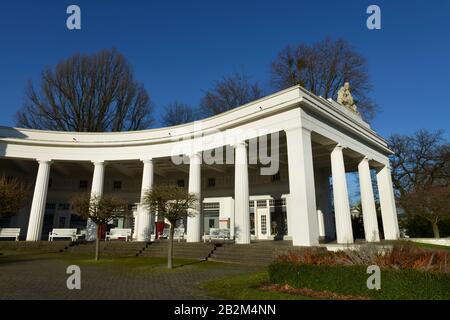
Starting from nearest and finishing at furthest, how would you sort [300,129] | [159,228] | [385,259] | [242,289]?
[385,259], [242,289], [300,129], [159,228]

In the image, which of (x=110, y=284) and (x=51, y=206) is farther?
(x=51, y=206)

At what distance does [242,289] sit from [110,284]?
11.9ft

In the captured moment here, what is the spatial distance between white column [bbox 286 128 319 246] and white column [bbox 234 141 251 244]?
2665mm

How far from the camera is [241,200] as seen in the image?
1623 centimetres

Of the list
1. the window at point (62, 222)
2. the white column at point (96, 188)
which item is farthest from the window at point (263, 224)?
the window at point (62, 222)

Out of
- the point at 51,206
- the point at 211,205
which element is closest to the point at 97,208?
the point at 211,205

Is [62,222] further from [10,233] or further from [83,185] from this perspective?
[10,233]

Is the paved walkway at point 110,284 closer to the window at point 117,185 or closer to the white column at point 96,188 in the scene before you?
the white column at point 96,188

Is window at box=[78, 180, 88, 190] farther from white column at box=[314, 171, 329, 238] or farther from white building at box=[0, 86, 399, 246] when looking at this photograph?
white column at box=[314, 171, 329, 238]

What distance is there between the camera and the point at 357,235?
1197 inches
